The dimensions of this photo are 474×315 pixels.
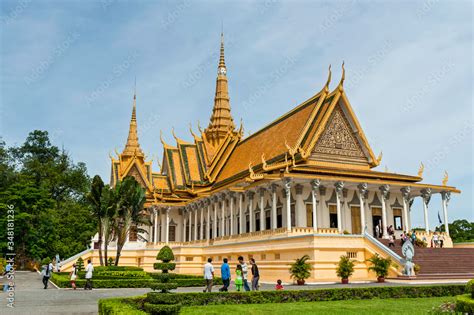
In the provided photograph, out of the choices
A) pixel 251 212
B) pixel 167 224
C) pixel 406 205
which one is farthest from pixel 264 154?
pixel 167 224

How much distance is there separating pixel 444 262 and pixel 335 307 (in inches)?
463

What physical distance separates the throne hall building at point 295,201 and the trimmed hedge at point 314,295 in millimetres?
5070

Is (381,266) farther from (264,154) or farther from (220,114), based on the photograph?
(220,114)

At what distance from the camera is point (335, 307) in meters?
11.6

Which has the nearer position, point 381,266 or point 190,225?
point 381,266

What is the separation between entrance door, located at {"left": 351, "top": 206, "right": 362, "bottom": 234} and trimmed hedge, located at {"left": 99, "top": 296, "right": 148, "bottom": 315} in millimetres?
18551

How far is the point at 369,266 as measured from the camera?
20.5m

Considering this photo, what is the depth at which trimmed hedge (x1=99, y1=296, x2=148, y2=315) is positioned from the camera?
27.8 ft

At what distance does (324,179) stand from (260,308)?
531 inches

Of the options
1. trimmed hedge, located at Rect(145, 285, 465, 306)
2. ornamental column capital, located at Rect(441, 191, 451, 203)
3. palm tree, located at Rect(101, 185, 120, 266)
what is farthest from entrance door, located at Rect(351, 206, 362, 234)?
palm tree, located at Rect(101, 185, 120, 266)

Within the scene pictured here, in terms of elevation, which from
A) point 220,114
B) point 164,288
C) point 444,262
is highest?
point 220,114

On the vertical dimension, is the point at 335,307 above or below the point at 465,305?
below

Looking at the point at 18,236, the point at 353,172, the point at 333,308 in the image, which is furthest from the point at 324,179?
the point at 18,236

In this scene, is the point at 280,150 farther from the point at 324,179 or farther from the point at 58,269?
the point at 58,269
